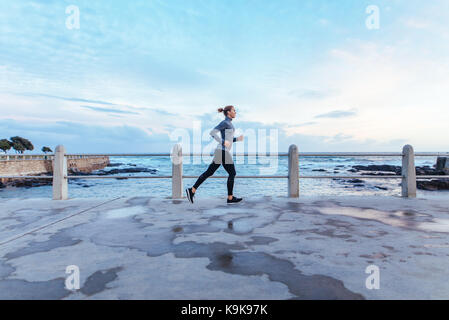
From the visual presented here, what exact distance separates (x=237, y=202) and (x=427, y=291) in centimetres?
464

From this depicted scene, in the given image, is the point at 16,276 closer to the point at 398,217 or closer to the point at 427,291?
the point at 427,291

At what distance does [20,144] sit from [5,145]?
262 inches

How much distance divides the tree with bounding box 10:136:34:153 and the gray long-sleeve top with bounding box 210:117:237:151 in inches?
3220

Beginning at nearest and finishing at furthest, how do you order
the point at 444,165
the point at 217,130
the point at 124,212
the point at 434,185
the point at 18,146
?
the point at 124,212 < the point at 217,130 < the point at 434,185 < the point at 444,165 < the point at 18,146

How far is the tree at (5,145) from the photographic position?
210ft

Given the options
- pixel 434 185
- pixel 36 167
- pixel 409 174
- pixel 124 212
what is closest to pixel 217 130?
pixel 124 212

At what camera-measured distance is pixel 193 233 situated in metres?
4.05

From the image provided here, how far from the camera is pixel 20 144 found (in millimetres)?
71125

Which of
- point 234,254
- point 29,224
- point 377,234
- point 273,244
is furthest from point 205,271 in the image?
point 29,224

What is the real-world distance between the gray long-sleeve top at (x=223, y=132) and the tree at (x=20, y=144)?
268 ft

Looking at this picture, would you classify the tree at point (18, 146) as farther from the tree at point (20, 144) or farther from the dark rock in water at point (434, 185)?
the dark rock in water at point (434, 185)

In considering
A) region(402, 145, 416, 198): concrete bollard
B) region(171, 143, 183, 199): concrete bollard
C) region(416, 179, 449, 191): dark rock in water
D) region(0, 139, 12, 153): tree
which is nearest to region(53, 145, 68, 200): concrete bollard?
region(171, 143, 183, 199): concrete bollard

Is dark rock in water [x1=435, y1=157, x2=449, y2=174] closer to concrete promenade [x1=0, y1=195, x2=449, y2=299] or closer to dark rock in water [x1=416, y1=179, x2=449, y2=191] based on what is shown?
dark rock in water [x1=416, y1=179, x2=449, y2=191]

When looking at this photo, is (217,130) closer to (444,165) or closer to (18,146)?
(444,165)
